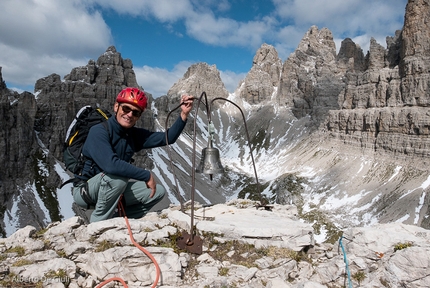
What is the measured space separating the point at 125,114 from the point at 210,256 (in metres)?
4.14

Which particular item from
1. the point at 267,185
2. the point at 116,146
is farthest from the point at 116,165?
the point at 267,185

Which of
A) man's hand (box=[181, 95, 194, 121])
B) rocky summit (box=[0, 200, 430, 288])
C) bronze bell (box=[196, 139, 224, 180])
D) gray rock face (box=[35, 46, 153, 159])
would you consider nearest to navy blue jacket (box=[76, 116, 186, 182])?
man's hand (box=[181, 95, 194, 121])

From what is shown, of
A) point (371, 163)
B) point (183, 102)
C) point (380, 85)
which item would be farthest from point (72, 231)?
point (380, 85)

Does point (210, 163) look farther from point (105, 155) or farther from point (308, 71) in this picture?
point (308, 71)

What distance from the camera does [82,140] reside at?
7.56 metres

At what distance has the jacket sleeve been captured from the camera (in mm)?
6574

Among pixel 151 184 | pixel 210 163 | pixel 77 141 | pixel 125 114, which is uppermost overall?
pixel 125 114

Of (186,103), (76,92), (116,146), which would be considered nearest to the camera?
(116,146)

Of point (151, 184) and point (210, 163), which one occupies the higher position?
point (210, 163)

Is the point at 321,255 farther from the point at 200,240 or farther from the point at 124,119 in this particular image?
the point at 124,119

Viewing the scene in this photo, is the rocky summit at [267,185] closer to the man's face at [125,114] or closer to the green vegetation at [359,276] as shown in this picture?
the green vegetation at [359,276]

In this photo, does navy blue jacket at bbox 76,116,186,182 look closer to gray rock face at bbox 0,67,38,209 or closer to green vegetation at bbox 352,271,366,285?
green vegetation at bbox 352,271,366,285

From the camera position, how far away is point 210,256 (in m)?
6.80

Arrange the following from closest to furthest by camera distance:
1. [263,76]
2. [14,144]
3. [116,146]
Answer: [116,146], [14,144], [263,76]
